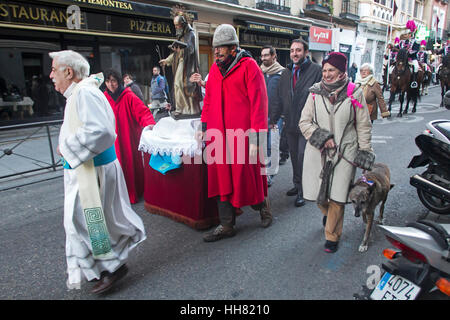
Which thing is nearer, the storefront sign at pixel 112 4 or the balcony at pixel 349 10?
the storefront sign at pixel 112 4

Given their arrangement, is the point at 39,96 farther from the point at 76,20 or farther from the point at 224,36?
the point at 224,36

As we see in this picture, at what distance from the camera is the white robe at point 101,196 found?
2379 millimetres

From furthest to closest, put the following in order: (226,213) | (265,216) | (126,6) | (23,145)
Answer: (126,6)
(23,145)
(265,216)
(226,213)

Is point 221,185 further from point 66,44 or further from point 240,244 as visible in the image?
point 66,44

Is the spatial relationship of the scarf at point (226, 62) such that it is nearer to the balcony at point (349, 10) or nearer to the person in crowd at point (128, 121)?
the person in crowd at point (128, 121)

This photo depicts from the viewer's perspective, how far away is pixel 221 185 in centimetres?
345

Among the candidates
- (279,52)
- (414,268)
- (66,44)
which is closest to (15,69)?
(66,44)

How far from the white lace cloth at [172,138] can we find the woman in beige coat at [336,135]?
1.24 meters

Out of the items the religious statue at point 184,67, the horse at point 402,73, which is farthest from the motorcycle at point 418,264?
the horse at point 402,73

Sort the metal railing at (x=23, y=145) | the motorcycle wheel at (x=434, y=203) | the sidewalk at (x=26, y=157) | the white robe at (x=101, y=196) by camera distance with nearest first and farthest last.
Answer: the white robe at (x=101, y=196), the motorcycle wheel at (x=434, y=203), the sidewalk at (x=26, y=157), the metal railing at (x=23, y=145)

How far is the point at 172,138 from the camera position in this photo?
3.83m

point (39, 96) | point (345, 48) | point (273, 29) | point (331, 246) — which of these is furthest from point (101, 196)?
point (345, 48)

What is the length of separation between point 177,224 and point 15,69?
8.63m

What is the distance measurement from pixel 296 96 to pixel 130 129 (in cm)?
233
